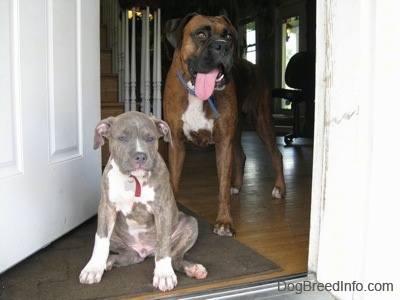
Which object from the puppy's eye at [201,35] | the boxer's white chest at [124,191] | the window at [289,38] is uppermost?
the window at [289,38]

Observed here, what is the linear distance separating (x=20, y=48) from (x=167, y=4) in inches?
187

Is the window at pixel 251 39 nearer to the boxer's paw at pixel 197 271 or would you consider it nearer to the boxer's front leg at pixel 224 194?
the boxer's front leg at pixel 224 194

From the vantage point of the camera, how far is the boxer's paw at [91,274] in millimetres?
1636

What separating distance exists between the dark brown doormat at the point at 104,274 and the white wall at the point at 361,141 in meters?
0.42

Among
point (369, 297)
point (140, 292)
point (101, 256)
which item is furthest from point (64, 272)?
point (369, 297)

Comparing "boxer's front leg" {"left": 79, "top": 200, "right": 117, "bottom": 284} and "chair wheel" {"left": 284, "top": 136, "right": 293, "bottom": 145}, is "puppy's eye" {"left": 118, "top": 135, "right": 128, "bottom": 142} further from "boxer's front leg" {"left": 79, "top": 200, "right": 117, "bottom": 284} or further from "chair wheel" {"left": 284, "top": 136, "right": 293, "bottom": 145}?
"chair wheel" {"left": 284, "top": 136, "right": 293, "bottom": 145}

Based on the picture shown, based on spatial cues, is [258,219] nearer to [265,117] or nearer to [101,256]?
[265,117]

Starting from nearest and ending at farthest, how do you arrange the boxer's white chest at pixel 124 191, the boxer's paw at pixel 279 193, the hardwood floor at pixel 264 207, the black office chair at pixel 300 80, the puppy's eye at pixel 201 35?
1. the boxer's white chest at pixel 124 191
2. the hardwood floor at pixel 264 207
3. the puppy's eye at pixel 201 35
4. the boxer's paw at pixel 279 193
5. the black office chair at pixel 300 80

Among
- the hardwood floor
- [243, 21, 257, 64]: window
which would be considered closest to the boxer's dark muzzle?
the hardwood floor

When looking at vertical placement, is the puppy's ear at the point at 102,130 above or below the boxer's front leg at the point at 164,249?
above

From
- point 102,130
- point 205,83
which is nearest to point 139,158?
point 102,130

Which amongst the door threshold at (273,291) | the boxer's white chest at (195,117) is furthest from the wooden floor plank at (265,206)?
the boxer's white chest at (195,117)

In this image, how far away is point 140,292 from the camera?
1569mm

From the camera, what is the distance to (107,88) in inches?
177
